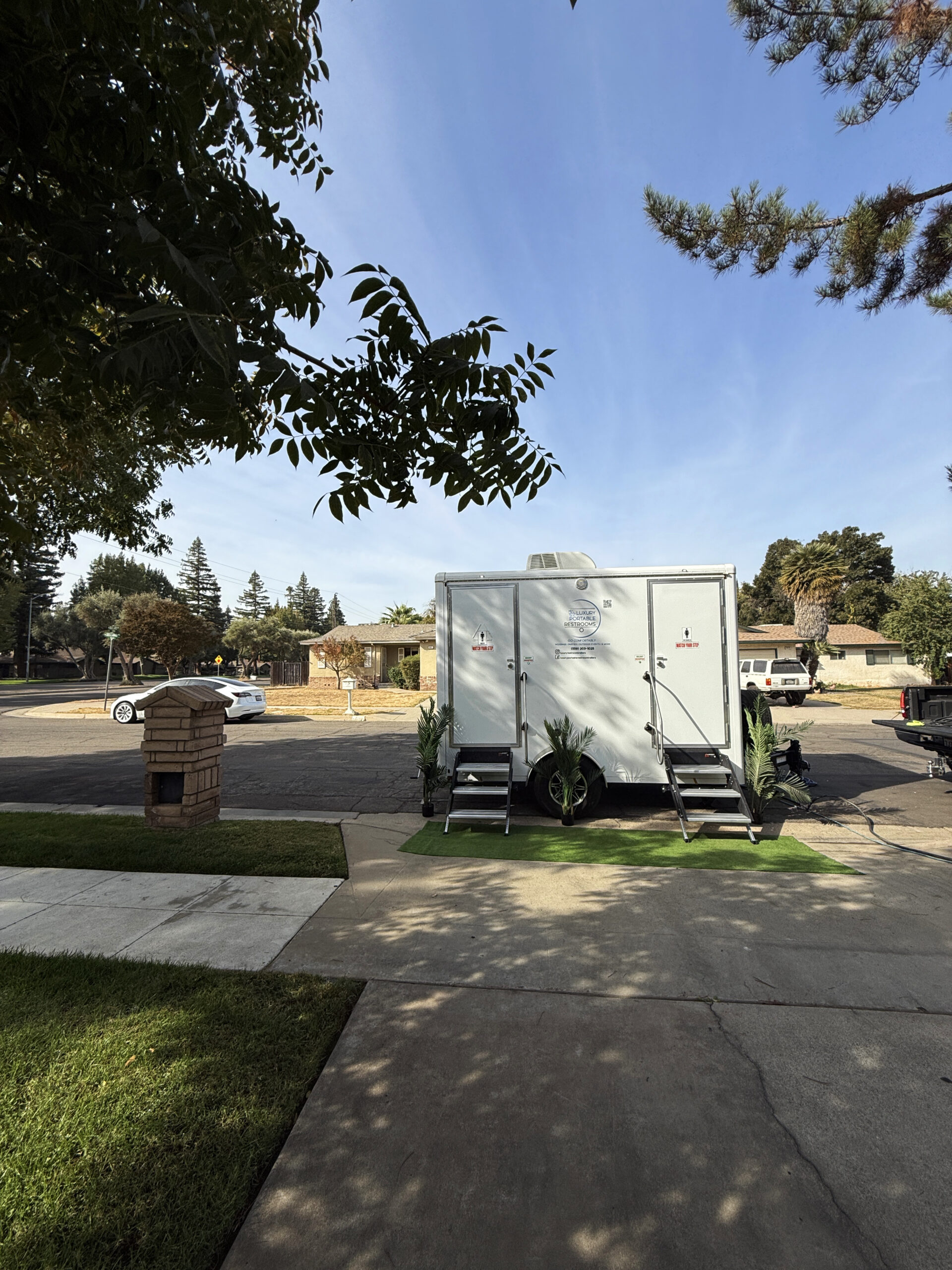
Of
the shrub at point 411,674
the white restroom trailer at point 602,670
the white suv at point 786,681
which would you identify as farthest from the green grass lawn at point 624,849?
the shrub at point 411,674

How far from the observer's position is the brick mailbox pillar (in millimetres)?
6270

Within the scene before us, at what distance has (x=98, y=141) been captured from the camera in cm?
275

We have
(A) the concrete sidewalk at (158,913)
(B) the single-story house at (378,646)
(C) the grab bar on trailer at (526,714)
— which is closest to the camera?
(A) the concrete sidewalk at (158,913)

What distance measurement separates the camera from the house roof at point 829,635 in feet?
122

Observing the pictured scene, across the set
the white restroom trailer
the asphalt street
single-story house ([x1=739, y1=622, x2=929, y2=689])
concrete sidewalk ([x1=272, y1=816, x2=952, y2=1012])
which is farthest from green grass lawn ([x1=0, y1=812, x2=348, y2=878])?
single-story house ([x1=739, y1=622, x2=929, y2=689])

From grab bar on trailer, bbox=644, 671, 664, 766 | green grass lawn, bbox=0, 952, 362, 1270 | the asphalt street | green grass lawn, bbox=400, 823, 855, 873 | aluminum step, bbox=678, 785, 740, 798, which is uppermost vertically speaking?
grab bar on trailer, bbox=644, 671, 664, 766

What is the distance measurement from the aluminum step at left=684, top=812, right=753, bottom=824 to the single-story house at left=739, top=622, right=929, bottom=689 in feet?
104

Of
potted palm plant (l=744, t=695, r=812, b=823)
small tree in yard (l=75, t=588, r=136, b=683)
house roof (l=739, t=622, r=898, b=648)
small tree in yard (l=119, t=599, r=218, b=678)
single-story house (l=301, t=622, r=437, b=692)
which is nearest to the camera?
potted palm plant (l=744, t=695, r=812, b=823)

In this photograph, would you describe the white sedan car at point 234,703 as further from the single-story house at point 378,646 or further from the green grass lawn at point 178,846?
the single-story house at point 378,646

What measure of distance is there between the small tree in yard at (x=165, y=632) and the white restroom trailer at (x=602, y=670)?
37.1m

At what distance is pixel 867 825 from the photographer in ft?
23.3

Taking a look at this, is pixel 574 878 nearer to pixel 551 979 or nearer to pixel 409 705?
pixel 551 979

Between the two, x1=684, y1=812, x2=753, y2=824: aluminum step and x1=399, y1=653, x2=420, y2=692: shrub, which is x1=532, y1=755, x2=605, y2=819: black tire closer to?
x1=684, y1=812, x2=753, y2=824: aluminum step

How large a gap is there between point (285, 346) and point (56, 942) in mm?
3831
